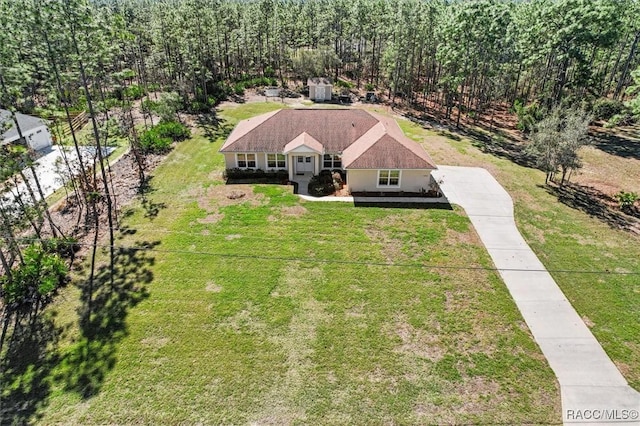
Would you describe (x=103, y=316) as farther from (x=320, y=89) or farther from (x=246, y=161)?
(x=320, y=89)

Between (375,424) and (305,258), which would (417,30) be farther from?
(375,424)

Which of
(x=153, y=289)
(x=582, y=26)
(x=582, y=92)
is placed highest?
(x=582, y=26)

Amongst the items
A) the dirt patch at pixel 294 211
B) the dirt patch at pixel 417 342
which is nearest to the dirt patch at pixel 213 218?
Answer: the dirt patch at pixel 294 211

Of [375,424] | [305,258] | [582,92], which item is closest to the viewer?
[375,424]

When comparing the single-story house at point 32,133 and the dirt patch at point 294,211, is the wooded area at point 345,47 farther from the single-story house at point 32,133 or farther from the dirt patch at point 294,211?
the dirt patch at point 294,211

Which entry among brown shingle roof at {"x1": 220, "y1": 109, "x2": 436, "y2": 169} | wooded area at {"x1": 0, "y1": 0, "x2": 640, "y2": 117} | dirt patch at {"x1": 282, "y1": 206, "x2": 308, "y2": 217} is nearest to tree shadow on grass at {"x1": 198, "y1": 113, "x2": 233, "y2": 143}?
wooded area at {"x1": 0, "y1": 0, "x2": 640, "y2": 117}

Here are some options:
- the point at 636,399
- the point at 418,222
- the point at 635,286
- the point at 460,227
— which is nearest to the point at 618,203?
the point at 635,286

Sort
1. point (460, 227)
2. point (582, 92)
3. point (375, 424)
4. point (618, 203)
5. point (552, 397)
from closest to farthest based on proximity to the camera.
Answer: point (375, 424) < point (552, 397) < point (460, 227) < point (618, 203) < point (582, 92)
